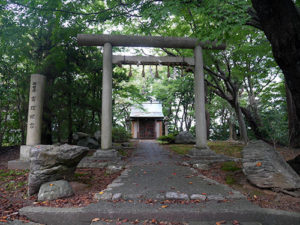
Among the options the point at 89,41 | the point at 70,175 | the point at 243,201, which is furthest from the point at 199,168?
the point at 89,41

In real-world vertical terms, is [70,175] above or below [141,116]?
below

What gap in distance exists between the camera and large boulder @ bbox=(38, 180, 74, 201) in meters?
3.17

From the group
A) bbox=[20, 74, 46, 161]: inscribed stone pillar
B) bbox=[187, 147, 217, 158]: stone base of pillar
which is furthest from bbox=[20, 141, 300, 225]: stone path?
bbox=[20, 74, 46, 161]: inscribed stone pillar

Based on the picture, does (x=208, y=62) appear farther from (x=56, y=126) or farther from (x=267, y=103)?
(x=56, y=126)

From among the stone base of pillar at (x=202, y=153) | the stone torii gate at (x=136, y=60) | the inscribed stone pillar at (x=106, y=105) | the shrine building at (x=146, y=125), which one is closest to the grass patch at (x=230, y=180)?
the stone base of pillar at (x=202, y=153)

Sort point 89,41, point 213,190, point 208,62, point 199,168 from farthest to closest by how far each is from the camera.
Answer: point 208,62
point 89,41
point 199,168
point 213,190

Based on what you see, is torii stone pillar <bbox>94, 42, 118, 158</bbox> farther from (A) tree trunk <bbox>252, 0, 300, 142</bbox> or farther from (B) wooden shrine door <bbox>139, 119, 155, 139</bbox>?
(B) wooden shrine door <bbox>139, 119, 155, 139</bbox>

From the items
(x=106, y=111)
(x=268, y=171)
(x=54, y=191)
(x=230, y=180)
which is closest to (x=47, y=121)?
(x=106, y=111)

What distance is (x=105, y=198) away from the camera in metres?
3.09

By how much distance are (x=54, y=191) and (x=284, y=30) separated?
5267 mm

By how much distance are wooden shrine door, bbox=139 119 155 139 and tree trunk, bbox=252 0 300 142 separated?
1985 centimetres

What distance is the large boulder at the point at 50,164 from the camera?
11.5 ft

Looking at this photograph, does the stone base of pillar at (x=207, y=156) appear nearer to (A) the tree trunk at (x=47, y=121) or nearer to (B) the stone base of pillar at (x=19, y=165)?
(B) the stone base of pillar at (x=19, y=165)

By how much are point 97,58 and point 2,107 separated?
5659 mm
